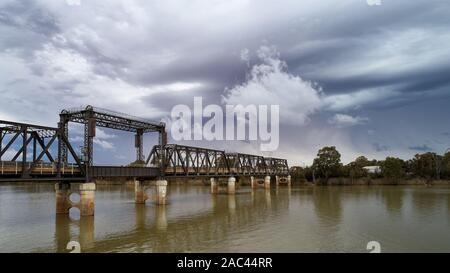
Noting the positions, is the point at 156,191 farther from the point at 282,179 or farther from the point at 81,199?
the point at 282,179

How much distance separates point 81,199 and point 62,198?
161 inches

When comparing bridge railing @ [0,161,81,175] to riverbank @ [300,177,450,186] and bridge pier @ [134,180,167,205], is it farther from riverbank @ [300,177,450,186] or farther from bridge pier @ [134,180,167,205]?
riverbank @ [300,177,450,186]

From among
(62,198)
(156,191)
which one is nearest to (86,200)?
(62,198)

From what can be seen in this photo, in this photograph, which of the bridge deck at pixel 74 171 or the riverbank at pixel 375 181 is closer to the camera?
the bridge deck at pixel 74 171

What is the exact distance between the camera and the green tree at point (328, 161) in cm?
14075

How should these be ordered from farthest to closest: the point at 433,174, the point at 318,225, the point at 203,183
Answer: the point at 203,183 → the point at 433,174 → the point at 318,225

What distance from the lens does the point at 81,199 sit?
4566cm

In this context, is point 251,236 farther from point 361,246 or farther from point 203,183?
point 203,183

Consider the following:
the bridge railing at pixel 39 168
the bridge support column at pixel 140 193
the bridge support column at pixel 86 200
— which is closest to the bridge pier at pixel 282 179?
the bridge support column at pixel 140 193

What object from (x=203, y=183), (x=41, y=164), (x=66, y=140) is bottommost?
(x=203, y=183)

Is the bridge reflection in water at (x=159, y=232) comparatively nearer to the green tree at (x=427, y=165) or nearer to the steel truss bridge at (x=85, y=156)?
the steel truss bridge at (x=85, y=156)

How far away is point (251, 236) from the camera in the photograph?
105 ft
